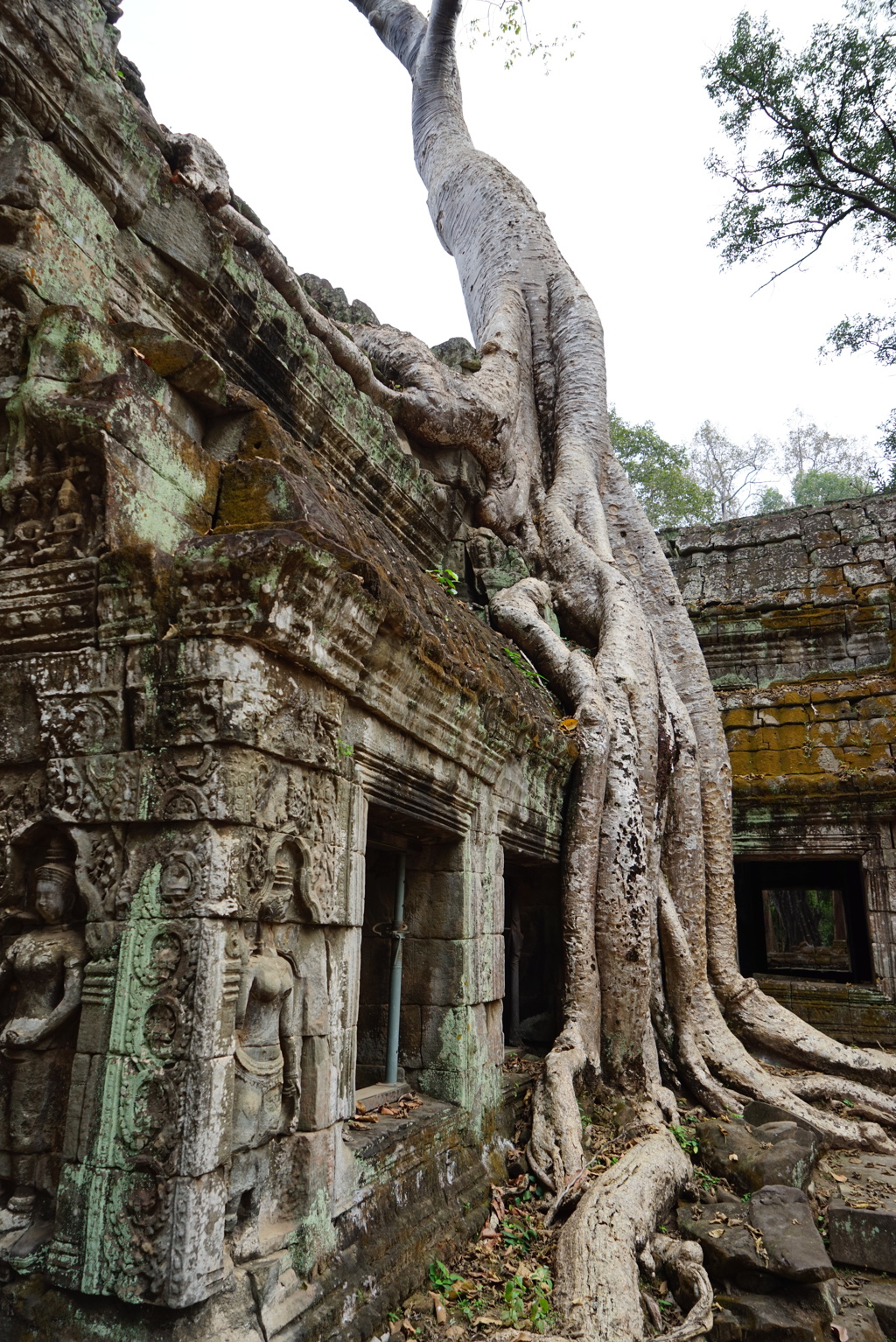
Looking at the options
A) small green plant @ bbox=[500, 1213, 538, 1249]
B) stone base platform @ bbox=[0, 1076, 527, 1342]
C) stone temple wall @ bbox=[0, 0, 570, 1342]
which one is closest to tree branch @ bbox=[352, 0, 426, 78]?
stone temple wall @ bbox=[0, 0, 570, 1342]

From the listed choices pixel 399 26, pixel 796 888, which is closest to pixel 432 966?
pixel 796 888

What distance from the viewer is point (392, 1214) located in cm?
283

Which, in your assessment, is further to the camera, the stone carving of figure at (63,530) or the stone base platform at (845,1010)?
the stone base platform at (845,1010)

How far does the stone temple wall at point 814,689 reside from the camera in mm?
7023

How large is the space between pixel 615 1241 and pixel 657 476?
16.6 metres

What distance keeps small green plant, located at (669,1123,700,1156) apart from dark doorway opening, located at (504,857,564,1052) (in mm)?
800

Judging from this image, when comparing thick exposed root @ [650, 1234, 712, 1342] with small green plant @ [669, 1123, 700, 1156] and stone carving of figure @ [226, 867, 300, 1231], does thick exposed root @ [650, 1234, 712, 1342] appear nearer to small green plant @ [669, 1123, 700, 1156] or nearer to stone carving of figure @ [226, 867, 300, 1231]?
small green plant @ [669, 1123, 700, 1156]

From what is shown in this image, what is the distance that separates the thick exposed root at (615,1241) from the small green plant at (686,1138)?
392 millimetres

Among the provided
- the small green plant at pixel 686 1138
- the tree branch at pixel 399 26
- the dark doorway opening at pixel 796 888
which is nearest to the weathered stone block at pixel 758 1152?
the small green plant at pixel 686 1138

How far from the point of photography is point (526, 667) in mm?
5488

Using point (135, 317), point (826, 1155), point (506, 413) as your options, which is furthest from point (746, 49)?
point (826, 1155)

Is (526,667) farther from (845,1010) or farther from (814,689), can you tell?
(845,1010)

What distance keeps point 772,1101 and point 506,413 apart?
4843mm

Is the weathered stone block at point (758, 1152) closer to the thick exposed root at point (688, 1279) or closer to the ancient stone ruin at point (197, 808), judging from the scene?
the ancient stone ruin at point (197, 808)
